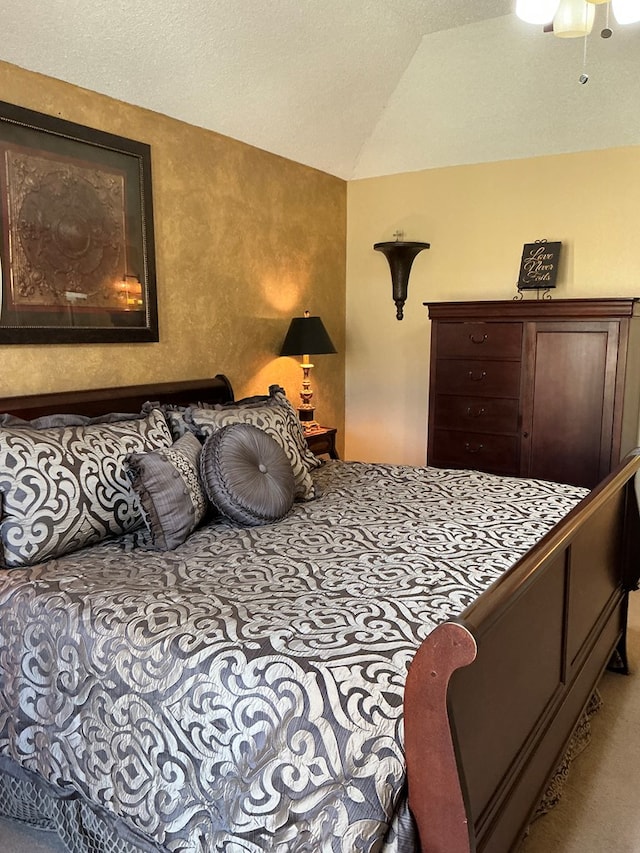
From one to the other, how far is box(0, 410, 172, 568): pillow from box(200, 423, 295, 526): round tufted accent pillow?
0.27 m

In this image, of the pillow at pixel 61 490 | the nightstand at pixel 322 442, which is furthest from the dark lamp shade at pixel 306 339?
the pillow at pixel 61 490

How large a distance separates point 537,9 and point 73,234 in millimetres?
1914

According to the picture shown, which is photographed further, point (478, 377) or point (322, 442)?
point (322, 442)

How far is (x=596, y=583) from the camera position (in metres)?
2.41

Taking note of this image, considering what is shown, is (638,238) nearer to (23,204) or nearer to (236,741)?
(23,204)

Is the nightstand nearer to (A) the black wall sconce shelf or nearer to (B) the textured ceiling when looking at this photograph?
(A) the black wall sconce shelf

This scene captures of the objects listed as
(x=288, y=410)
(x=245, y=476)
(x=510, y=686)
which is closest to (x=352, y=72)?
(x=288, y=410)

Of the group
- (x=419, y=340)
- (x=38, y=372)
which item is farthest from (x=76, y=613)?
(x=419, y=340)

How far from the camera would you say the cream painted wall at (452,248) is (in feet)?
12.9

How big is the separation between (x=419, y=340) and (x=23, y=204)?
2696mm

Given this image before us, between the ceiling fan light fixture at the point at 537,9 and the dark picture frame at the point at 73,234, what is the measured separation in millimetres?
1780

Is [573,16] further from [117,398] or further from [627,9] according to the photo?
[117,398]

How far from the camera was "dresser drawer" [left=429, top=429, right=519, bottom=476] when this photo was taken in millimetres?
3873

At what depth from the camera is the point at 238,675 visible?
145 cm
